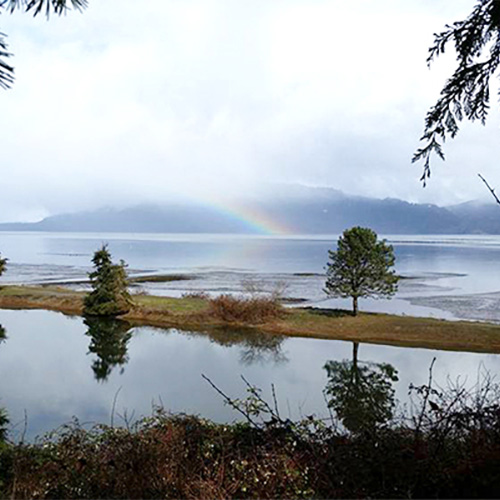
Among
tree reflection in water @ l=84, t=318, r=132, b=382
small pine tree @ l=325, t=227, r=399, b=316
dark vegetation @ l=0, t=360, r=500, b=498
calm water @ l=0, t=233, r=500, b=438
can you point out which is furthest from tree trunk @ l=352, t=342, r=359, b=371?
dark vegetation @ l=0, t=360, r=500, b=498

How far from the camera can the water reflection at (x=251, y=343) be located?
2519 centimetres

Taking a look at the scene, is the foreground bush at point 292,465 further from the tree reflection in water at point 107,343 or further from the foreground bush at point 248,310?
the foreground bush at point 248,310

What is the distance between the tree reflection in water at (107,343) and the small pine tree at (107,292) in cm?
106

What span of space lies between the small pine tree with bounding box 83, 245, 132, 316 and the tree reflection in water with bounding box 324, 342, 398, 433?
17.8 metres

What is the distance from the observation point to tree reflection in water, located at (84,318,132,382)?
78.4 feet

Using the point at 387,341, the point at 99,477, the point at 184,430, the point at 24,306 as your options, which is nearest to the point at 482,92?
the point at 99,477

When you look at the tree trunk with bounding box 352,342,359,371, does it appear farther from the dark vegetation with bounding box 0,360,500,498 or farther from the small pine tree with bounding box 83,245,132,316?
the dark vegetation with bounding box 0,360,500,498

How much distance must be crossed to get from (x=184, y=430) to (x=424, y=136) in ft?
14.9

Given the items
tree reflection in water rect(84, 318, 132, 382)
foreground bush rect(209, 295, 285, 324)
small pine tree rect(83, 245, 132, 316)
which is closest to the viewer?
tree reflection in water rect(84, 318, 132, 382)

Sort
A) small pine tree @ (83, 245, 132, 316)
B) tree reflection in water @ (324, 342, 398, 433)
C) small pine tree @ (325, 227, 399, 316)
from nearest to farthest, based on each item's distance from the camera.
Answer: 1. tree reflection in water @ (324, 342, 398, 433)
2. small pine tree @ (325, 227, 399, 316)
3. small pine tree @ (83, 245, 132, 316)

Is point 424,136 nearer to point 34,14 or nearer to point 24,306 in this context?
point 34,14

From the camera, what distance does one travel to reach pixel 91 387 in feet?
67.0

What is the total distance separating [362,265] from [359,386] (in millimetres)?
12967

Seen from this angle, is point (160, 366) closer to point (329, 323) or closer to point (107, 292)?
point (329, 323)
